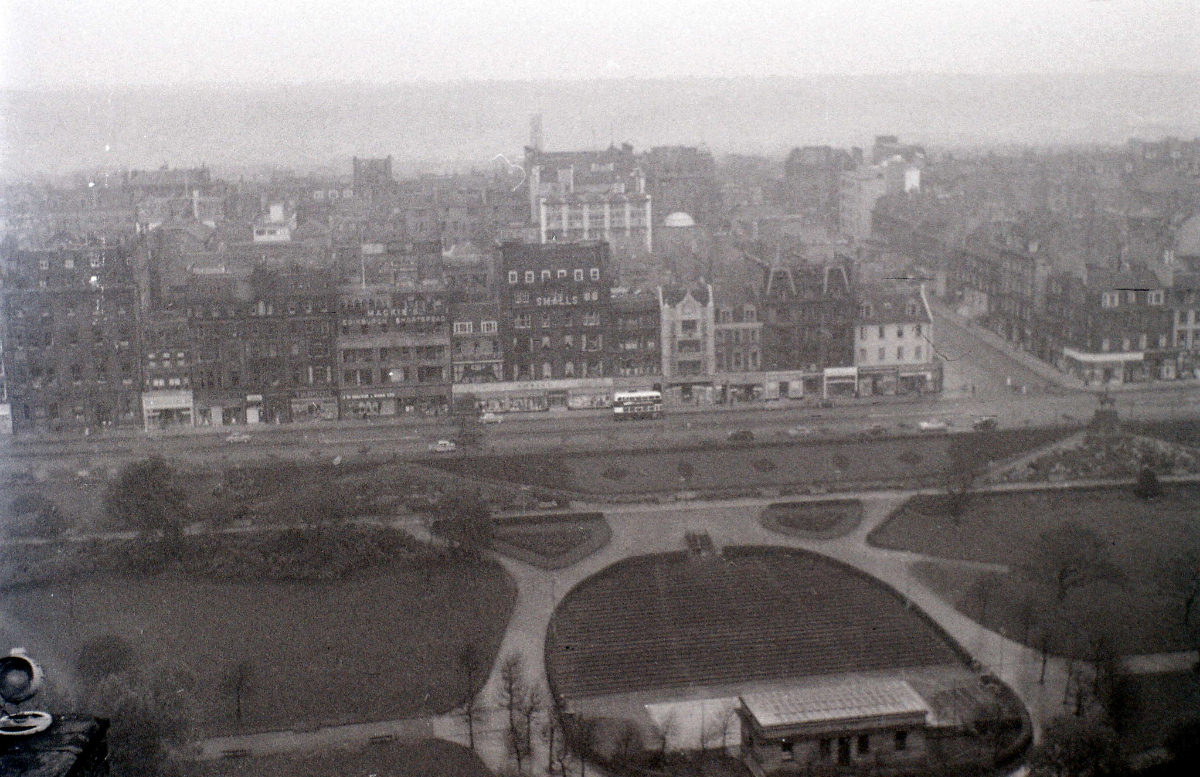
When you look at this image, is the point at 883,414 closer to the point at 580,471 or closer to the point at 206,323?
the point at 580,471

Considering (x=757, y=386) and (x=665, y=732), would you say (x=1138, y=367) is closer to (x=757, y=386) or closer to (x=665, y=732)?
(x=757, y=386)

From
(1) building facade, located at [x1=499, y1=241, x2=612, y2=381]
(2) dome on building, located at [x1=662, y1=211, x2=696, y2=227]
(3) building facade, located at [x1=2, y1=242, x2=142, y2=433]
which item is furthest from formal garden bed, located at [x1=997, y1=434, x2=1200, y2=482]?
(3) building facade, located at [x1=2, y1=242, x2=142, y2=433]

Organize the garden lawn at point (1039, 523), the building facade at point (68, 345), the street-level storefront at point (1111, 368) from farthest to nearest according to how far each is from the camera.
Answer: the street-level storefront at point (1111, 368) → the building facade at point (68, 345) → the garden lawn at point (1039, 523)

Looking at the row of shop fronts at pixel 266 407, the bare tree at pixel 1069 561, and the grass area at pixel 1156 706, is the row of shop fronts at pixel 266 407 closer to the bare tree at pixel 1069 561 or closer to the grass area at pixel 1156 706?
the bare tree at pixel 1069 561

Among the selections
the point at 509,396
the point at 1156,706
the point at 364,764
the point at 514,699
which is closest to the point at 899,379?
the point at 509,396

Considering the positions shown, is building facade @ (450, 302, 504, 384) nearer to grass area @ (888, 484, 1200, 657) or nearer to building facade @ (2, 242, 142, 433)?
building facade @ (2, 242, 142, 433)

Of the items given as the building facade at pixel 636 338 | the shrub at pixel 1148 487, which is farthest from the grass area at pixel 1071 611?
the building facade at pixel 636 338
